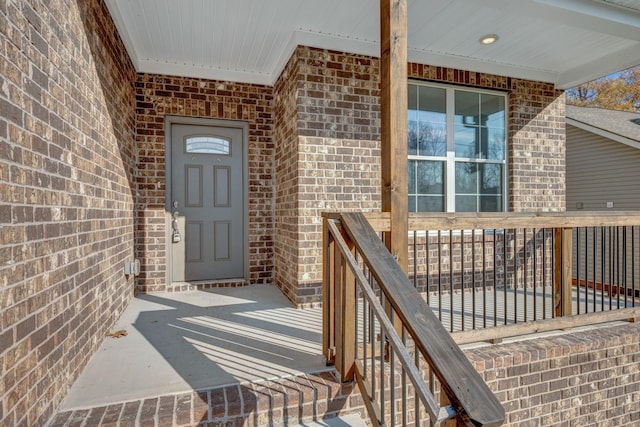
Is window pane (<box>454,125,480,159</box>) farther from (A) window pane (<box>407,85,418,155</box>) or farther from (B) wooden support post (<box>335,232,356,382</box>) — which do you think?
(B) wooden support post (<box>335,232,356,382</box>)

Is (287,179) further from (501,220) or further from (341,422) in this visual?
(341,422)

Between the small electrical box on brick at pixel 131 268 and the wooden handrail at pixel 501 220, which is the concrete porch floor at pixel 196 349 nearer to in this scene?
the small electrical box on brick at pixel 131 268

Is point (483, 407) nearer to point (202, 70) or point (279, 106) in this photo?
point (279, 106)

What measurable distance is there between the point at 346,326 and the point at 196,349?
1.11 m

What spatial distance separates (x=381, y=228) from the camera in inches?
86.0

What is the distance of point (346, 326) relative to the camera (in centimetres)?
201

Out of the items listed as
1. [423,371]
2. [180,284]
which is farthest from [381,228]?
[180,284]

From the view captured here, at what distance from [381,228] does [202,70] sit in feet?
10.9

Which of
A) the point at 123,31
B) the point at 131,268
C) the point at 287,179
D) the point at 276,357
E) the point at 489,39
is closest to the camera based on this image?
the point at 276,357

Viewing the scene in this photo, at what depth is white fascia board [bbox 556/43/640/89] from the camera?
161 inches

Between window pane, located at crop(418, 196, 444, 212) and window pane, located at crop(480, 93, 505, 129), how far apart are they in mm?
1212

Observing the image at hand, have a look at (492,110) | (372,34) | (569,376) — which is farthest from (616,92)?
(569,376)

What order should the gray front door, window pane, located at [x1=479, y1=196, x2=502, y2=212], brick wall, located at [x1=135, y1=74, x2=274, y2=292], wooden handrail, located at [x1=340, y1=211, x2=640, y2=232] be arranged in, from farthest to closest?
1. window pane, located at [x1=479, y1=196, x2=502, y2=212]
2. the gray front door
3. brick wall, located at [x1=135, y1=74, x2=274, y2=292]
4. wooden handrail, located at [x1=340, y1=211, x2=640, y2=232]

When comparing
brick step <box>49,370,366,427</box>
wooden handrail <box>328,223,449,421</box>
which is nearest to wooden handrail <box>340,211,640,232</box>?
wooden handrail <box>328,223,449,421</box>
